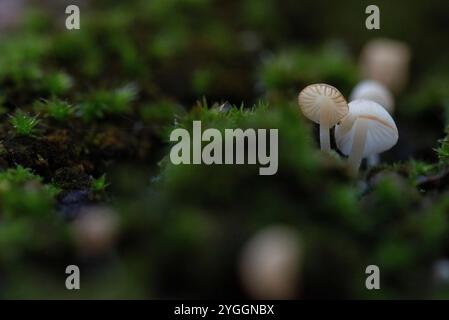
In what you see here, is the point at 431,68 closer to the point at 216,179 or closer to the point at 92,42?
the point at 92,42

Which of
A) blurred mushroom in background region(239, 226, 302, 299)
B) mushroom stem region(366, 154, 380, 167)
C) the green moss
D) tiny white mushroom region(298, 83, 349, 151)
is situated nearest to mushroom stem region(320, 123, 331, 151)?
tiny white mushroom region(298, 83, 349, 151)

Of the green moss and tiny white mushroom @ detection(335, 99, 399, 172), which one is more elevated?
the green moss

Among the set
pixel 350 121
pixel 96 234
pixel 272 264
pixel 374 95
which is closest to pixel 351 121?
pixel 350 121

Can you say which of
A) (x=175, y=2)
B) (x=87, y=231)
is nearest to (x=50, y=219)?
(x=87, y=231)

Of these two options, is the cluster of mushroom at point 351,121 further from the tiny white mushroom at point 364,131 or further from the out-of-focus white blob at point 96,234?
the out-of-focus white blob at point 96,234

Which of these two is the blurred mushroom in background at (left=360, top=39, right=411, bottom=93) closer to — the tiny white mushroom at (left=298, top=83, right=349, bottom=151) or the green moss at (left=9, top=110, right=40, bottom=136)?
the tiny white mushroom at (left=298, top=83, right=349, bottom=151)

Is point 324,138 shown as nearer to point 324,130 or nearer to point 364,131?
point 324,130

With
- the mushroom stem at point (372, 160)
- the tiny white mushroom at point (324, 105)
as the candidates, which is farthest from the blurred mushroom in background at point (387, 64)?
the tiny white mushroom at point (324, 105)

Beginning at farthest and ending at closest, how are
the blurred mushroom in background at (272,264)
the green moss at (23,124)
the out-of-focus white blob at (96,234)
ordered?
1. the green moss at (23,124)
2. the out-of-focus white blob at (96,234)
3. the blurred mushroom in background at (272,264)
